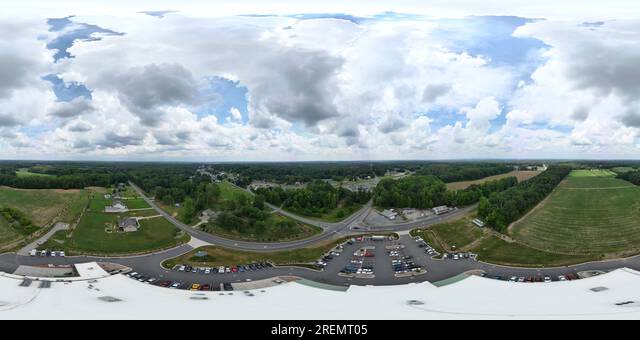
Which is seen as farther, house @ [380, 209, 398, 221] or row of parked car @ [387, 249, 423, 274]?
house @ [380, 209, 398, 221]

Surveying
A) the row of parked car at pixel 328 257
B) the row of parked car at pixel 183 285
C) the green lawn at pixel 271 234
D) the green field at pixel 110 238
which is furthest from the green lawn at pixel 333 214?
the row of parked car at pixel 183 285

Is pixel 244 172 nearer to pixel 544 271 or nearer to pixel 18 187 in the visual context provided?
pixel 18 187

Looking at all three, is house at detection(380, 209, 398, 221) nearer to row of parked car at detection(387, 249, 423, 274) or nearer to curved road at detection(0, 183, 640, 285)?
curved road at detection(0, 183, 640, 285)

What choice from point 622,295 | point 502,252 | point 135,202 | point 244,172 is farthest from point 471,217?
point 244,172

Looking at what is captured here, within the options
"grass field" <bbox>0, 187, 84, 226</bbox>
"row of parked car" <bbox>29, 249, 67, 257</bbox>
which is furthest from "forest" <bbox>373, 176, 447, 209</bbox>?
"grass field" <bbox>0, 187, 84, 226</bbox>

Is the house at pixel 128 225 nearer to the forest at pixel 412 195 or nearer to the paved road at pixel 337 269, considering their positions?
the paved road at pixel 337 269

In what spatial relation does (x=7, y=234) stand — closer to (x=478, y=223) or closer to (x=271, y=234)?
(x=271, y=234)
